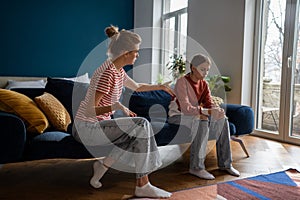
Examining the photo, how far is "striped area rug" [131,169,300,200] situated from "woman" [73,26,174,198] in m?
0.19

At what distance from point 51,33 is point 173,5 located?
2.13m

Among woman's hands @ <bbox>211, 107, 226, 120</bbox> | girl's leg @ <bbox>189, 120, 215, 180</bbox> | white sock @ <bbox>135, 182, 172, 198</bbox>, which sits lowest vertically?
white sock @ <bbox>135, 182, 172, 198</bbox>

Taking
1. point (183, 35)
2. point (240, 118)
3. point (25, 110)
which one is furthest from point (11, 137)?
point (183, 35)

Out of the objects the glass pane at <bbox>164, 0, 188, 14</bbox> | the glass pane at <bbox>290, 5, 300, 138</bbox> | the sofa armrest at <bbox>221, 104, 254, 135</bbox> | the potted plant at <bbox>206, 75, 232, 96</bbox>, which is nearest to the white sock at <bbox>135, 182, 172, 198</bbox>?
the sofa armrest at <bbox>221, 104, 254, 135</bbox>

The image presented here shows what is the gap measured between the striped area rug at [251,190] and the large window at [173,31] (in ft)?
9.85

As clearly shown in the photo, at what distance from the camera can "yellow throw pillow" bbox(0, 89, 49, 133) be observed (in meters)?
2.07

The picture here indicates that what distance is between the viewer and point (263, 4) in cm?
403

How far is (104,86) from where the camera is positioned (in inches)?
74.1

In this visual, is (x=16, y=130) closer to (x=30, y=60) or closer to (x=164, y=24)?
(x=30, y=60)

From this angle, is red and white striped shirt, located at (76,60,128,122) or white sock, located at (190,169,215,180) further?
white sock, located at (190,169,215,180)

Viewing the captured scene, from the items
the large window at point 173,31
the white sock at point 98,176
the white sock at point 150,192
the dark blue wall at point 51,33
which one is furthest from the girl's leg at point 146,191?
the dark blue wall at point 51,33

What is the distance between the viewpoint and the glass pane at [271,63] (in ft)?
12.6

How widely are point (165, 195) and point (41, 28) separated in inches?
144

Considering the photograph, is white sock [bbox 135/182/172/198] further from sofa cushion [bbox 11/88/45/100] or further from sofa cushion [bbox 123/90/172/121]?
sofa cushion [bbox 11/88/45/100]
